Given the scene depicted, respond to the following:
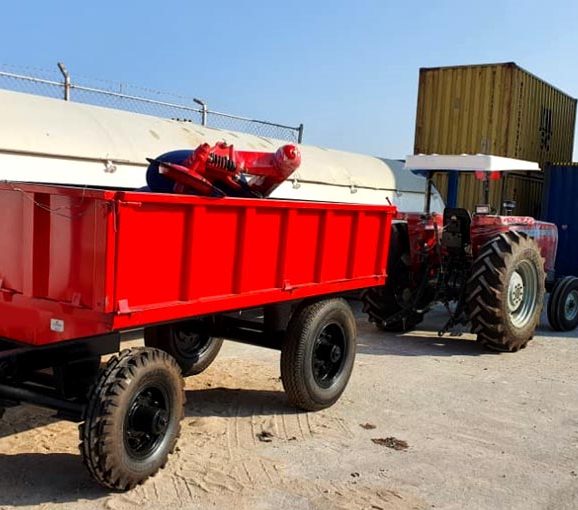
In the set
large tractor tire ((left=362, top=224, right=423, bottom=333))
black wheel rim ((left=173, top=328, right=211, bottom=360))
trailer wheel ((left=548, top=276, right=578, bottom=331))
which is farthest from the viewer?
trailer wheel ((left=548, top=276, right=578, bottom=331))

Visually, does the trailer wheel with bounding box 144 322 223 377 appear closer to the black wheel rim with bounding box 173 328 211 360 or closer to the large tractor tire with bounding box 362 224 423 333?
the black wheel rim with bounding box 173 328 211 360

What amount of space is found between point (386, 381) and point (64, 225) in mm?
3788

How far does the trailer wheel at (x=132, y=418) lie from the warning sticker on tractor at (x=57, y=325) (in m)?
0.33

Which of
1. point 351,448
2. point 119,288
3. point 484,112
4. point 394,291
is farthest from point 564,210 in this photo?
point 119,288

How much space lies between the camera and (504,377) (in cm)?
679

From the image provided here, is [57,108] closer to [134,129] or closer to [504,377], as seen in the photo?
[134,129]

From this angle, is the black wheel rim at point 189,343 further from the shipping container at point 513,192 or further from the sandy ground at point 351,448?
the shipping container at point 513,192

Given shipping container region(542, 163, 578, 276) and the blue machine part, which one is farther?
shipping container region(542, 163, 578, 276)

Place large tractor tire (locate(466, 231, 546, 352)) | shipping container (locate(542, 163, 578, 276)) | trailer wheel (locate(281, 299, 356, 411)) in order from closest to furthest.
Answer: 1. trailer wheel (locate(281, 299, 356, 411))
2. large tractor tire (locate(466, 231, 546, 352))
3. shipping container (locate(542, 163, 578, 276))

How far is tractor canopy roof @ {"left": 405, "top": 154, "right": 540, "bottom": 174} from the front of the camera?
26.6 ft

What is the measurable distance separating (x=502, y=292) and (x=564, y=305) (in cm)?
230

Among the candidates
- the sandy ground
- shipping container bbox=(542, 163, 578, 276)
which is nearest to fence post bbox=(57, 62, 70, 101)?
the sandy ground

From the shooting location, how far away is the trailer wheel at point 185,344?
5.74 meters

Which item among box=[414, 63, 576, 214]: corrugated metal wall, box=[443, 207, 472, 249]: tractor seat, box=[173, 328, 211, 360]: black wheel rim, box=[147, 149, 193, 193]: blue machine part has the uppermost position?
box=[414, 63, 576, 214]: corrugated metal wall
